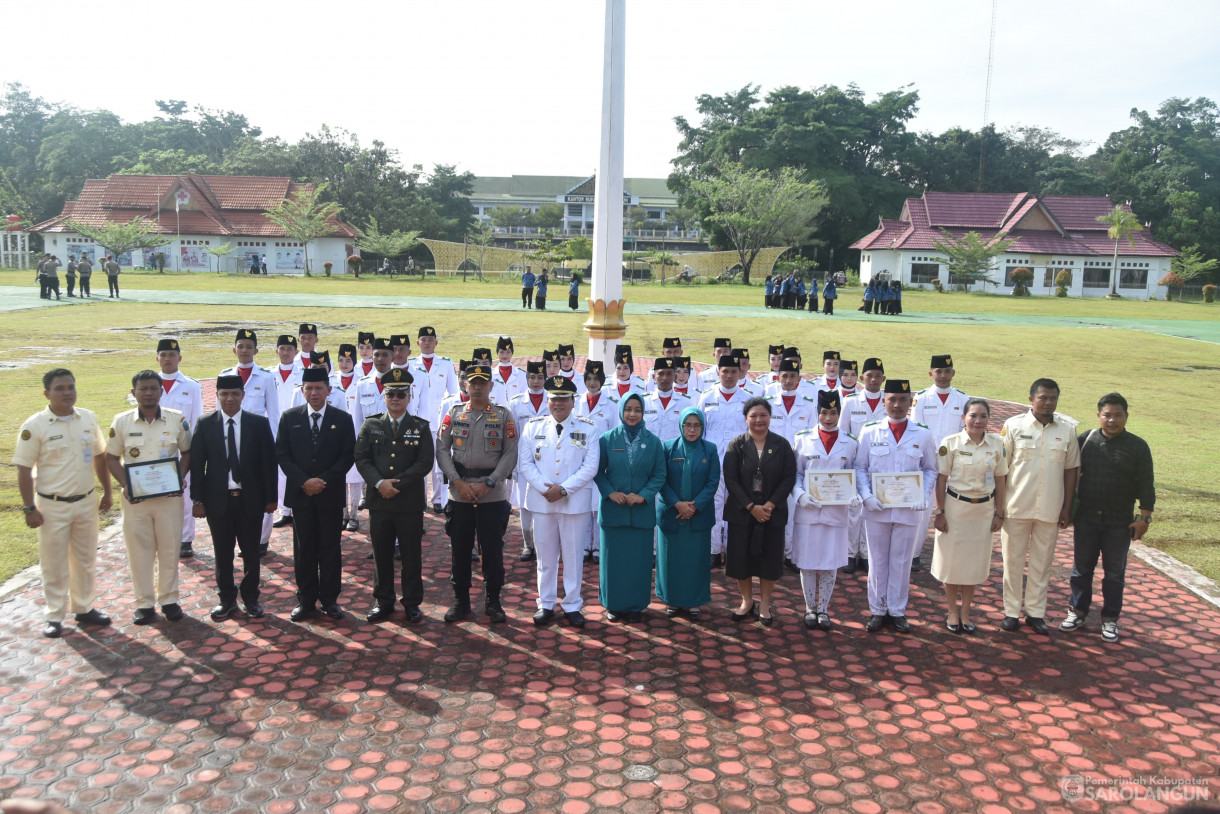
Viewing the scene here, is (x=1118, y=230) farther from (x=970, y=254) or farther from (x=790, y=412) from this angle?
(x=790, y=412)

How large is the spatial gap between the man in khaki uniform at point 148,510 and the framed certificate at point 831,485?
4497 millimetres

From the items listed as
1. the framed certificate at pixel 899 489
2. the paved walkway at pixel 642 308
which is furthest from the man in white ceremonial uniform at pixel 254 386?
the paved walkway at pixel 642 308

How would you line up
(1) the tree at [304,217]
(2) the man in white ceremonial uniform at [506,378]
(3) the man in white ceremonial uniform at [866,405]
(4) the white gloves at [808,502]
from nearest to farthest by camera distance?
(4) the white gloves at [808,502] → (3) the man in white ceremonial uniform at [866,405] → (2) the man in white ceremonial uniform at [506,378] → (1) the tree at [304,217]

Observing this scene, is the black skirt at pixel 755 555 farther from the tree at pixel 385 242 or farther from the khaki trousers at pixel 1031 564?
the tree at pixel 385 242

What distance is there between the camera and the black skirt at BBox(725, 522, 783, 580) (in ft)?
20.4

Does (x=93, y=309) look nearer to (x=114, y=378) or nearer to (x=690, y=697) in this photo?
(x=114, y=378)

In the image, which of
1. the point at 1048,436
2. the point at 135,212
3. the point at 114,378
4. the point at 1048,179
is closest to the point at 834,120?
the point at 1048,179

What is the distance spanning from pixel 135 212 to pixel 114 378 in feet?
142

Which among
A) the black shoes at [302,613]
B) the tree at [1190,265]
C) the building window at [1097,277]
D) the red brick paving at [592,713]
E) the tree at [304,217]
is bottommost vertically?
the red brick paving at [592,713]

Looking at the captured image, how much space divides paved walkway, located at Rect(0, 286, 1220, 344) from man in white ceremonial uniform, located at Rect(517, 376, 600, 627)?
22846 mm

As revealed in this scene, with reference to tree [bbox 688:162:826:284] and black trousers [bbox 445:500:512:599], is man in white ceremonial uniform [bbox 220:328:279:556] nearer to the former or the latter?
black trousers [bbox 445:500:512:599]

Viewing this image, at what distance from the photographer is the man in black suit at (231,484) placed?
6199 millimetres

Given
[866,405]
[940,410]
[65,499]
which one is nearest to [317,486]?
[65,499]

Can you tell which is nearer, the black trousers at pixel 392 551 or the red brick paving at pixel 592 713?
the red brick paving at pixel 592 713
